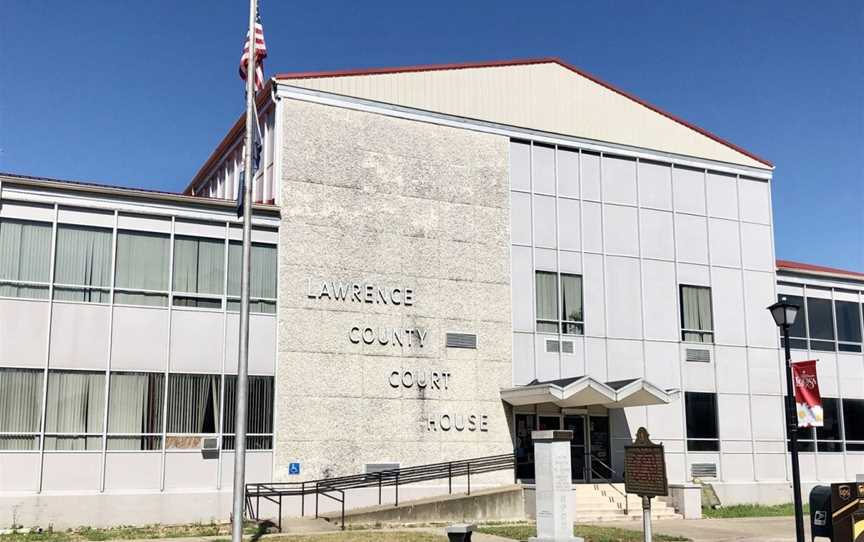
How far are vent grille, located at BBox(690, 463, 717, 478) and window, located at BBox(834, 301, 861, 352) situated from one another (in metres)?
7.57

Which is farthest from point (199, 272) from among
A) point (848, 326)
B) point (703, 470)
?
point (848, 326)

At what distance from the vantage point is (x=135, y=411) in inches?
855

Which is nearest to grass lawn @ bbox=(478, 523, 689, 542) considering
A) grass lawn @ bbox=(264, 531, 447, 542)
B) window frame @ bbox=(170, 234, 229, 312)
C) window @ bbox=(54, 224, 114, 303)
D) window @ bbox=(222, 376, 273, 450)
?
grass lawn @ bbox=(264, 531, 447, 542)

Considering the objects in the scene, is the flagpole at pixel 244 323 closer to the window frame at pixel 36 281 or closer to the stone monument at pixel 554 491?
the stone monument at pixel 554 491

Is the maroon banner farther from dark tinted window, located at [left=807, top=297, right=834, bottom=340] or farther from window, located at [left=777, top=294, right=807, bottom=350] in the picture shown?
dark tinted window, located at [left=807, top=297, right=834, bottom=340]

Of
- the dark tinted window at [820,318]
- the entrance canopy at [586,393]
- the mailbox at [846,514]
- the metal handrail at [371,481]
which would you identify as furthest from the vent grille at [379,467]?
the dark tinted window at [820,318]

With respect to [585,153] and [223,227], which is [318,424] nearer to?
[223,227]

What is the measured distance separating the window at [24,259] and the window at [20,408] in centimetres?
187

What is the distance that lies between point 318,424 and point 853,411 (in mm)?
19678

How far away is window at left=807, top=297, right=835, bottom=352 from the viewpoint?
3197 centimetres

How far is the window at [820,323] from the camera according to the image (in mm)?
31969

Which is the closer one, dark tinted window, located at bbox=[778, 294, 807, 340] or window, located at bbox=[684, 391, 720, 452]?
window, located at bbox=[684, 391, 720, 452]

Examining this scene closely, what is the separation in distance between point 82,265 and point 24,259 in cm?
127

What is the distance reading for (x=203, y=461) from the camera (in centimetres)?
2198
